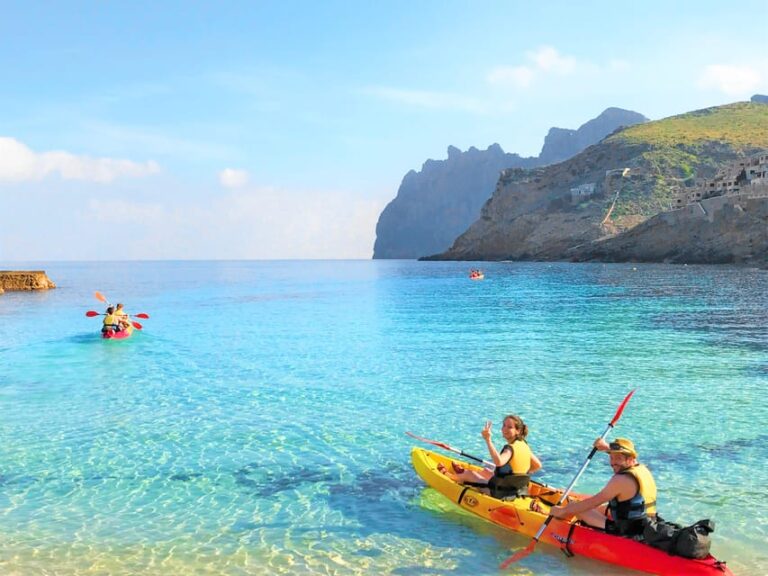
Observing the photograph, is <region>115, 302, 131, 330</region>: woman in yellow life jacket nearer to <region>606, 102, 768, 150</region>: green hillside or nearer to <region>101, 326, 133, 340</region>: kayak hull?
<region>101, 326, 133, 340</region>: kayak hull

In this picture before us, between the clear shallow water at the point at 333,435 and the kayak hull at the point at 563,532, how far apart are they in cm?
23

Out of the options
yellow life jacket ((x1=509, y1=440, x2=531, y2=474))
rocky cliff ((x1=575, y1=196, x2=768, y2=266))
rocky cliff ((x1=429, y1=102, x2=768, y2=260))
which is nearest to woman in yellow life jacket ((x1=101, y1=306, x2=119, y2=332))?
yellow life jacket ((x1=509, y1=440, x2=531, y2=474))

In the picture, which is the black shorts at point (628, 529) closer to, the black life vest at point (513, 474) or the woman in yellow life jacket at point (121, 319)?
the black life vest at point (513, 474)

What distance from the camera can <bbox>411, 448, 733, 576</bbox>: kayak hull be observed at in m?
8.30

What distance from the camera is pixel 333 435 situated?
50.1 ft

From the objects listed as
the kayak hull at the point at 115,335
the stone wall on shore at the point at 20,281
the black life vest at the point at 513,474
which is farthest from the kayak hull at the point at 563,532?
the stone wall on shore at the point at 20,281

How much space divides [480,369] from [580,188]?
156058 mm

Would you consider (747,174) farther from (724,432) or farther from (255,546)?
(255,546)

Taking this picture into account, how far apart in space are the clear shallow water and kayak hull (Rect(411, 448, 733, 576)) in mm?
229

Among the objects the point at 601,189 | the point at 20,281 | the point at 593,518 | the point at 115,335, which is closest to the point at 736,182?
the point at 601,189

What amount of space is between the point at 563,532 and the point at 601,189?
16854 centimetres

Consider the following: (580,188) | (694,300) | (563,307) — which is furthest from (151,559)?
A: (580,188)

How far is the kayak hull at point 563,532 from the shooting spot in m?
8.30

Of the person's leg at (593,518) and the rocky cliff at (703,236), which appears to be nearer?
the person's leg at (593,518)
